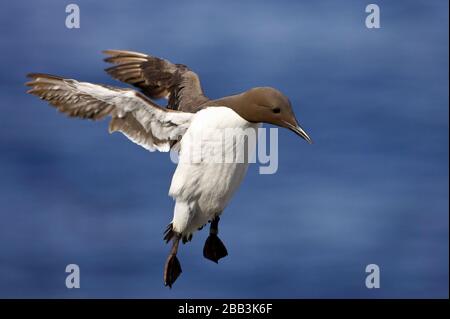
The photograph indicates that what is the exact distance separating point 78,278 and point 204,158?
267cm

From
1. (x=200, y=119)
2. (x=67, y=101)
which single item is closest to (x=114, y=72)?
(x=67, y=101)

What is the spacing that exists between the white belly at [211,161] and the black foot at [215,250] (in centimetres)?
90

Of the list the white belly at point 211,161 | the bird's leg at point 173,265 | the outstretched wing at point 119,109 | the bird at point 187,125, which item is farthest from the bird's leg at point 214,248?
the outstretched wing at point 119,109

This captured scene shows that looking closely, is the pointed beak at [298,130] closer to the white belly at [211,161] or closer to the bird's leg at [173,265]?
the white belly at [211,161]

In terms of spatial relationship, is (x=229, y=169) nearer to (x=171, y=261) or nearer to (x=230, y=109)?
(x=230, y=109)

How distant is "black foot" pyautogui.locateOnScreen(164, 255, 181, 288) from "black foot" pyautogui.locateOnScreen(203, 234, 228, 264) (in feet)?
1.57

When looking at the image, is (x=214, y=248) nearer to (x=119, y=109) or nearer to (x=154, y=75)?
(x=119, y=109)

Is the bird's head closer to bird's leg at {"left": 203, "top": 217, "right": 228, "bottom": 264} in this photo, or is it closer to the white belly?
the white belly

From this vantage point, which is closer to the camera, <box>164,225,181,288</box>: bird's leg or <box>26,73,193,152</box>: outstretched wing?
<box>26,73,193,152</box>: outstretched wing

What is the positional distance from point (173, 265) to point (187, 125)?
1.92 meters

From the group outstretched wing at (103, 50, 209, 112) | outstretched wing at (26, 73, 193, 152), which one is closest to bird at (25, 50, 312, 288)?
outstretched wing at (26, 73, 193, 152)

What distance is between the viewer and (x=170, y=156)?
14.6 metres

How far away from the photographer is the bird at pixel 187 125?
13641 mm

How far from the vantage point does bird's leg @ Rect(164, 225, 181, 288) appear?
47.9 feet
